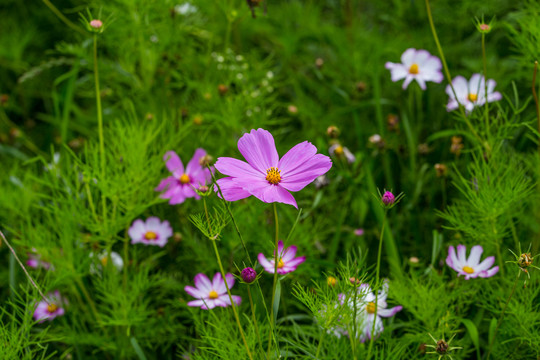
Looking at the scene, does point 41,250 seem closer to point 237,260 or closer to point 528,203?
point 237,260

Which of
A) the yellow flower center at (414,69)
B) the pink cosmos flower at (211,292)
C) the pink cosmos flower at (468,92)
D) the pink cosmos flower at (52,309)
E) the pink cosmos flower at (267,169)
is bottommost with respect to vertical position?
the pink cosmos flower at (52,309)

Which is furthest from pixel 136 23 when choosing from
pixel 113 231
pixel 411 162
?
pixel 411 162

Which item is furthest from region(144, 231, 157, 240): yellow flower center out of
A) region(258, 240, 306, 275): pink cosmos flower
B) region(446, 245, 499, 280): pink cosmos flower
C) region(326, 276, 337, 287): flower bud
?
region(446, 245, 499, 280): pink cosmos flower

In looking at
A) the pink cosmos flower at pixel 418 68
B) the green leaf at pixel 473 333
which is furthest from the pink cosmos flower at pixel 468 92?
the green leaf at pixel 473 333

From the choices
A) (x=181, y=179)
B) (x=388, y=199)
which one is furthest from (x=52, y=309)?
(x=388, y=199)

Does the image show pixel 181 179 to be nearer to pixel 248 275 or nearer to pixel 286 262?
pixel 286 262

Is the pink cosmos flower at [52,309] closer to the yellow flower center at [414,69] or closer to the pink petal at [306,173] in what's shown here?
the pink petal at [306,173]

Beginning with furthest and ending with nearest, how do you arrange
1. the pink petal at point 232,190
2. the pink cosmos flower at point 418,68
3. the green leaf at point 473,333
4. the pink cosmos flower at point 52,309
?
the pink cosmos flower at point 418,68, the pink cosmos flower at point 52,309, the green leaf at point 473,333, the pink petal at point 232,190
